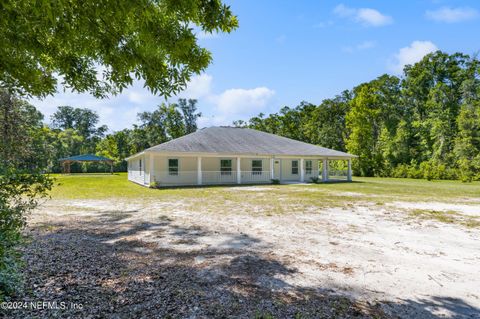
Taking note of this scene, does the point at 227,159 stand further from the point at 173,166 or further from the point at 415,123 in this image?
the point at 415,123

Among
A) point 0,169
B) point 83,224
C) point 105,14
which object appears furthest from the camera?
point 83,224

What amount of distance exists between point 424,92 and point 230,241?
144 feet

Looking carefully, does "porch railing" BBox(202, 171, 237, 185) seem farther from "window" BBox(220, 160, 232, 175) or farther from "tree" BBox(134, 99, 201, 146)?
"tree" BBox(134, 99, 201, 146)

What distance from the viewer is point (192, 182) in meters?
19.5

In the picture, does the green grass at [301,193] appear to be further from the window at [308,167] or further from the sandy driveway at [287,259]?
the window at [308,167]

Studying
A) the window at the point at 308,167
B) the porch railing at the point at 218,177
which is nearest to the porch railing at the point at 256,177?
the porch railing at the point at 218,177

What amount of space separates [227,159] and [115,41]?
59.0ft

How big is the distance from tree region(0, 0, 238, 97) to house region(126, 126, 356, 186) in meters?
13.4

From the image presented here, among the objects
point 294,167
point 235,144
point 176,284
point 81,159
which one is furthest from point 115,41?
point 81,159

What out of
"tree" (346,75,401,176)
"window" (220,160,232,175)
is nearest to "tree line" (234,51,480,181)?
"tree" (346,75,401,176)

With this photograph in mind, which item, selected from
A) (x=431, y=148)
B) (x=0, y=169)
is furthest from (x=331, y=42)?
(x=431, y=148)

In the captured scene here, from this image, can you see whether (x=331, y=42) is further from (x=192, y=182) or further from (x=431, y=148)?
(x=431, y=148)

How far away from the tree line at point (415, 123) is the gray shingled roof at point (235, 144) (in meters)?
12.3

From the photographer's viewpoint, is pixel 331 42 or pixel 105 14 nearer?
pixel 105 14
